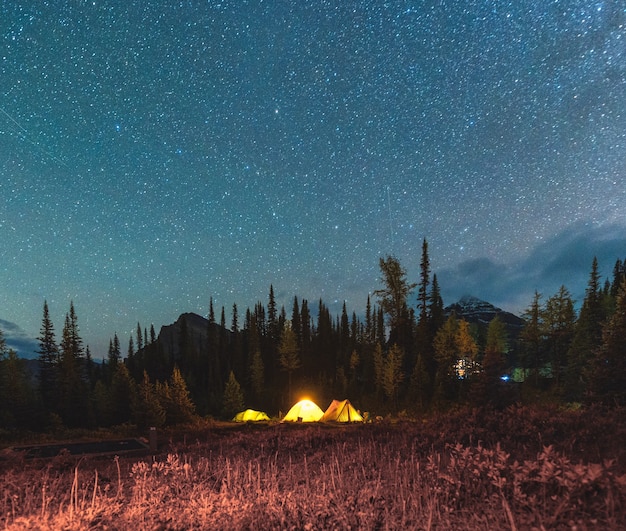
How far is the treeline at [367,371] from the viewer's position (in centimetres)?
2855

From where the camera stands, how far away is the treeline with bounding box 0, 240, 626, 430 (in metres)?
28.5

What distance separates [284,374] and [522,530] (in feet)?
200

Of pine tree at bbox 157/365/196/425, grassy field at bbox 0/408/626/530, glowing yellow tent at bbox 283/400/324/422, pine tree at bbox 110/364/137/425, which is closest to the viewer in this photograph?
grassy field at bbox 0/408/626/530

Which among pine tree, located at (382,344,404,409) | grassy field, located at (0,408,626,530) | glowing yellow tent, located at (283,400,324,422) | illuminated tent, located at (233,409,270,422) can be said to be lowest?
illuminated tent, located at (233,409,270,422)

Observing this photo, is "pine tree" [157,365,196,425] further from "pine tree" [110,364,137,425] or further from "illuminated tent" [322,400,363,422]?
"illuminated tent" [322,400,363,422]

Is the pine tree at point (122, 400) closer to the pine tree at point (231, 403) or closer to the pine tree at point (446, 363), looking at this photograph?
the pine tree at point (231, 403)

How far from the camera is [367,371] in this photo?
50.9 metres

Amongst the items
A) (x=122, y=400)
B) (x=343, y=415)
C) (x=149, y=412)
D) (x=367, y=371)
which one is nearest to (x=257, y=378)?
(x=367, y=371)

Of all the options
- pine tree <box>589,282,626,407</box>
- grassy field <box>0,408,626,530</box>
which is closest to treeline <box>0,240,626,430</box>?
pine tree <box>589,282,626,407</box>

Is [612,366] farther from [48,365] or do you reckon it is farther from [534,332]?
[48,365]

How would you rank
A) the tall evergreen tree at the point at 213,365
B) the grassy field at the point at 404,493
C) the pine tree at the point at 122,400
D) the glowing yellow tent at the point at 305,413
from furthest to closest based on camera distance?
1. the tall evergreen tree at the point at 213,365
2. the pine tree at the point at 122,400
3. the glowing yellow tent at the point at 305,413
4. the grassy field at the point at 404,493

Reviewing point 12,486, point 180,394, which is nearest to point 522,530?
point 12,486

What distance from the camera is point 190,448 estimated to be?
14.2 m

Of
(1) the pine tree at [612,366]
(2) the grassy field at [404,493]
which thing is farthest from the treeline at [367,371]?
(2) the grassy field at [404,493]
